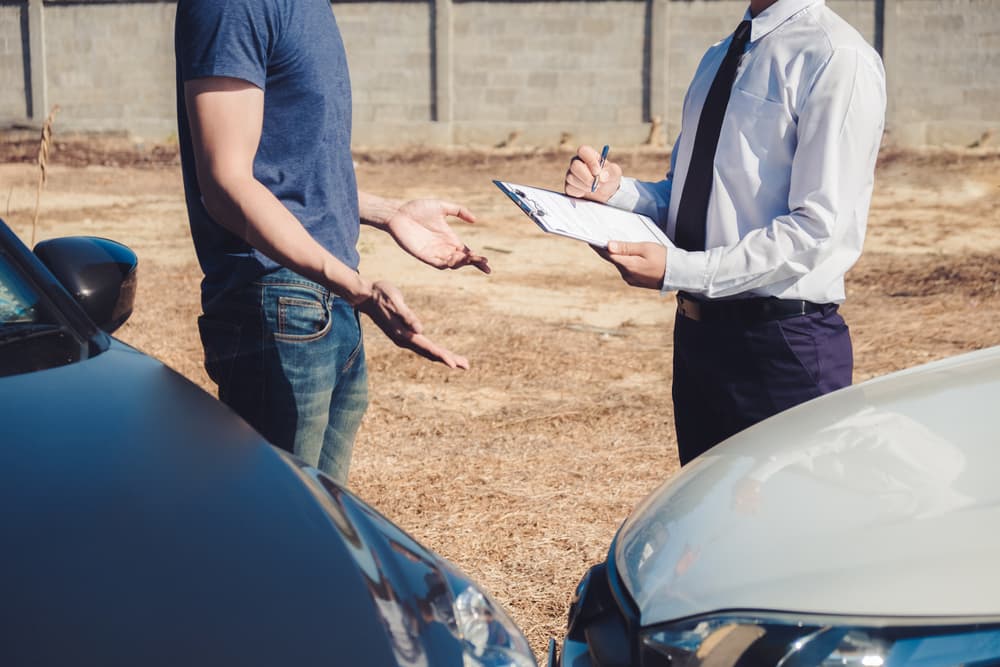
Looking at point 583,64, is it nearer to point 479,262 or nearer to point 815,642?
point 479,262

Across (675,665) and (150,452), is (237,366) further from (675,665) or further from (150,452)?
(675,665)

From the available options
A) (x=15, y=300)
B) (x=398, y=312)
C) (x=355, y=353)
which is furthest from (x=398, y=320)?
(x=15, y=300)

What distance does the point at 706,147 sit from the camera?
2.80 m

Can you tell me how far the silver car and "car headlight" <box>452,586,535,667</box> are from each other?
0.26 meters

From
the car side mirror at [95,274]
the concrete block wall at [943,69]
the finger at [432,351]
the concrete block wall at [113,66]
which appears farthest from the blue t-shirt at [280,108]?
the concrete block wall at [113,66]

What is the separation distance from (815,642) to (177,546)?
0.93 metres

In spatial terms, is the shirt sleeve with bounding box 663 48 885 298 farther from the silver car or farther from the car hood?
the car hood

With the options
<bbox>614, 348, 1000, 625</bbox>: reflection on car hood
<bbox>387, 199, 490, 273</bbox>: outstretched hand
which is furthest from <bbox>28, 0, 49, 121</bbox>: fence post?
<bbox>614, 348, 1000, 625</bbox>: reflection on car hood

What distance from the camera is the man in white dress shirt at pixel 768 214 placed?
2572 millimetres

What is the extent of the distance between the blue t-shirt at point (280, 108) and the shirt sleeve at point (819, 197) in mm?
793

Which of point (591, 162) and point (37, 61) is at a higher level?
point (591, 162)

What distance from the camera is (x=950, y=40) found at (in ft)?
56.0

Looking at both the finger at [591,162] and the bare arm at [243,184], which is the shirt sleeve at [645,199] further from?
the bare arm at [243,184]

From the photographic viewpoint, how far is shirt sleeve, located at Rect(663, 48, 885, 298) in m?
2.54
